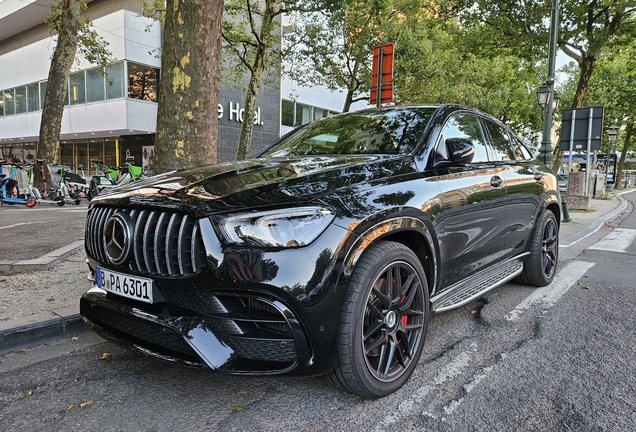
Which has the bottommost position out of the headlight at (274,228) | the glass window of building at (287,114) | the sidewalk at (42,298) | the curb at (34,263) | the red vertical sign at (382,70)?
the sidewalk at (42,298)

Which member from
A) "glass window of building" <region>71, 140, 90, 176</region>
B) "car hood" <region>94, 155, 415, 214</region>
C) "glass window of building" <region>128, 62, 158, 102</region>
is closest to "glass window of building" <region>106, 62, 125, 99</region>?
"glass window of building" <region>128, 62, 158, 102</region>

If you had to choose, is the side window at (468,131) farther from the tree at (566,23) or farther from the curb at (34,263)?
the tree at (566,23)

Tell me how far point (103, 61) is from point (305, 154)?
16.0m

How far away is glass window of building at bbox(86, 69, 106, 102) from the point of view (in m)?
20.2

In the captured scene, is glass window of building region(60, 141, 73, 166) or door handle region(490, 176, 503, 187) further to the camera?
glass window of building region(60, 141, 73, 166)

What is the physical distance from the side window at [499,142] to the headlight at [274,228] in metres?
2.47

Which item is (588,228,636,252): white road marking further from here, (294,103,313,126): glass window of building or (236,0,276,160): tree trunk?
(294,103,313,126): glass window of building

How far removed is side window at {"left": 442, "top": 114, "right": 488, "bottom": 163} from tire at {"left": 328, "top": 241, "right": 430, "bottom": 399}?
115 cm

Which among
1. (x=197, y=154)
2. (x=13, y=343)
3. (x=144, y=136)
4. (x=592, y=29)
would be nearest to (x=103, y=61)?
(x=144, y=136)

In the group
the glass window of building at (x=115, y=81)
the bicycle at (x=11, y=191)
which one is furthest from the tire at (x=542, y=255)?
the glass window of building at (x=115, y=81)

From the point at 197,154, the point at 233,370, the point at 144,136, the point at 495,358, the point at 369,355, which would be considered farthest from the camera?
the point at 144,136

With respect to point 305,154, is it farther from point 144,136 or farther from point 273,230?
point 144,136

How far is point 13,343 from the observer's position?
116 inches

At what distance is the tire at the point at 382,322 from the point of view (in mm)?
2088
